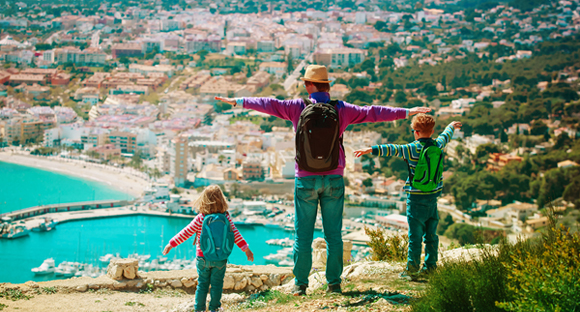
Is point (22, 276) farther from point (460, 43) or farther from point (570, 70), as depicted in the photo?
point (460, 43)

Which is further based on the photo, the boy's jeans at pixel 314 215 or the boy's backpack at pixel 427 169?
the boy's backpack at pixel 427 169

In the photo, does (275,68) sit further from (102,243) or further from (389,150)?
(389,150)

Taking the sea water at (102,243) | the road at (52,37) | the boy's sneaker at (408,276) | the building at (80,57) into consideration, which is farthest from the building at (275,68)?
the boy's sneaker at (408,276)

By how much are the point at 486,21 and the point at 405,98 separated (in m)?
29.4

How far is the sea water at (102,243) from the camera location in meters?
15.2

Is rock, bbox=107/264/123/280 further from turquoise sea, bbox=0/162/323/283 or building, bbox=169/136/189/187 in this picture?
building, bbox=169/136/189/187

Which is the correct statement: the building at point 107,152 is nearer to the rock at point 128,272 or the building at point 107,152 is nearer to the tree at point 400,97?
the tree at point 400,97

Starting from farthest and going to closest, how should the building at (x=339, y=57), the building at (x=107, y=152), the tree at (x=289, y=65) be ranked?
1. the building at (x=339, y=57)
2. the tree at (x=289, y=65)
3. the building at (x=107, y=152)

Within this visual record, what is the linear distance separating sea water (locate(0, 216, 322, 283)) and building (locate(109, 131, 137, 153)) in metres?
9.09

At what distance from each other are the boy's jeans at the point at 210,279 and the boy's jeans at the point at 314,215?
240mm

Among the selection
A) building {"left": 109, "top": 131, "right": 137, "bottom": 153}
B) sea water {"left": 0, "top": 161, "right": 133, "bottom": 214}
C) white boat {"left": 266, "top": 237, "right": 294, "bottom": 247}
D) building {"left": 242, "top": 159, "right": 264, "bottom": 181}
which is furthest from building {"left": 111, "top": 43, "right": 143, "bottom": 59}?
white boat {"left": 266, "top": 237, "right": 294, "bottom": 247}

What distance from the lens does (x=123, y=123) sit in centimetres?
3147

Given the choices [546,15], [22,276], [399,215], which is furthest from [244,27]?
[22,276]

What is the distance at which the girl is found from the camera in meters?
1.92
